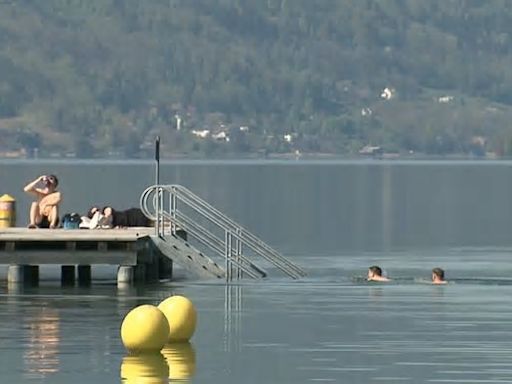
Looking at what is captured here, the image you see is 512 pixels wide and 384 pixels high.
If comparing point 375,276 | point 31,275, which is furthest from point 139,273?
point 375,276

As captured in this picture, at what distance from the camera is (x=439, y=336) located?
40.6 meters

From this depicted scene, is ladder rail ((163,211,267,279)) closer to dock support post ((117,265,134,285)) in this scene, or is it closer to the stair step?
the stair step

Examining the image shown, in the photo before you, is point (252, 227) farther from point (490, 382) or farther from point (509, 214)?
point (490, 382)

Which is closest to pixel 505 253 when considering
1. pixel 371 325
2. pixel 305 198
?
pixel 371 325

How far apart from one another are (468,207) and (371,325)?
8997 cm

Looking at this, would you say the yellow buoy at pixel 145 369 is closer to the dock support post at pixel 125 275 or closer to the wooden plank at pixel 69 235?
the wooden plank at pixel 69 235

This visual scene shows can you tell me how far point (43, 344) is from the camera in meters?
38.7

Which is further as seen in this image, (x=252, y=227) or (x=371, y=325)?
(x=252, y=227)

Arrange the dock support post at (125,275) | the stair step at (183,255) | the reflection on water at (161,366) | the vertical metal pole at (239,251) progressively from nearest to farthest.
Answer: the reflection on water at (161,366) → the dock support post at (125,275) → the stair step at (183,255) → the vertical metal pole at (239,251)

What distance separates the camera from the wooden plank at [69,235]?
5125 cm

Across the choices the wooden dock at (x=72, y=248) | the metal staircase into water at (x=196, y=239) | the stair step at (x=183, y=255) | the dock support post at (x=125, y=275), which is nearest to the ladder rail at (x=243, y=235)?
the metal staircase into water at (x=196, y=239)

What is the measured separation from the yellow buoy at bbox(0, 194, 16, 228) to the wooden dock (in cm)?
336

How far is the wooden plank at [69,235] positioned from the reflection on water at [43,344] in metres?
5.18

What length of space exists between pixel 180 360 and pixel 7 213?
2095cm
